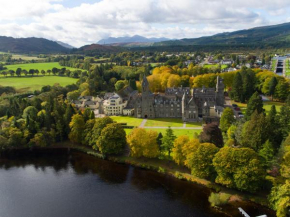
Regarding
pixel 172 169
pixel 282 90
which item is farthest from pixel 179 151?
pixel 282 90

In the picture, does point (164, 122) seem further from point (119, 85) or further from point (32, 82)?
point (32, 82)

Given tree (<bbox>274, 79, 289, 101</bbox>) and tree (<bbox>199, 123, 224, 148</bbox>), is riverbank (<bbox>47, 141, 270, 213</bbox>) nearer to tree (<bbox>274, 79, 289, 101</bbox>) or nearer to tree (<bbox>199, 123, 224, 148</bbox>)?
tree (<bbox>199, 123, 224, 148</bbox>)

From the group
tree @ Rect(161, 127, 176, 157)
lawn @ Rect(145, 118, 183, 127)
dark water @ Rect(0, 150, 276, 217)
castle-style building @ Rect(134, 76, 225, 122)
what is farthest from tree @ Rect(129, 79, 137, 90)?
tree @ Rect(161, 127, 176, 157)

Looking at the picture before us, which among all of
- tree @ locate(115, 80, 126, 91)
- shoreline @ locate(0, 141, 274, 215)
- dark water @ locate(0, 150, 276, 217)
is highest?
tree @ locate(115, 80, 126, 91)

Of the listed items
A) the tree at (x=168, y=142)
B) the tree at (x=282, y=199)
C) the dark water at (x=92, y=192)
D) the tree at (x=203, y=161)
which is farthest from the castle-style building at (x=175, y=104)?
the tree at (x=282, y=199)

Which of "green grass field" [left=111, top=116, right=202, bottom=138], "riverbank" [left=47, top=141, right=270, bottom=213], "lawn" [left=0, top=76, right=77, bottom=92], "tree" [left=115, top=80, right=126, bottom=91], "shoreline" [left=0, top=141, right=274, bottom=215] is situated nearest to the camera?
"shoreline" [left=0, top=141, right=274, bottom=215]

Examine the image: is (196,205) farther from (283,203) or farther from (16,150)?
(16,150)
